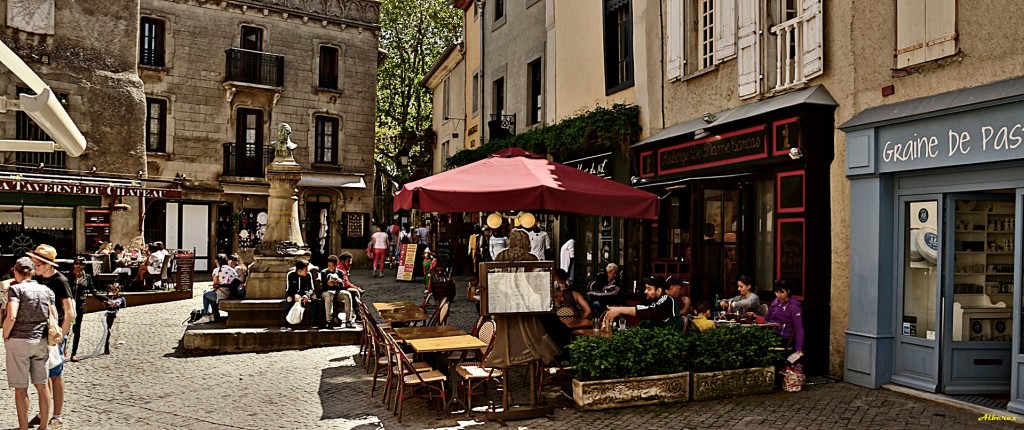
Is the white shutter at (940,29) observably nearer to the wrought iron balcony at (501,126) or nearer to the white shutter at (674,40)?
the white shutter at (674,40)

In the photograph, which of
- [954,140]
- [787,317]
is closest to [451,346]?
[787,317]

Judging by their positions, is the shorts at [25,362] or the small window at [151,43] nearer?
the shorts at [25,362]

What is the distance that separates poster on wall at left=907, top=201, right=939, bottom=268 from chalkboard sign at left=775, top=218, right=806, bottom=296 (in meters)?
1.19

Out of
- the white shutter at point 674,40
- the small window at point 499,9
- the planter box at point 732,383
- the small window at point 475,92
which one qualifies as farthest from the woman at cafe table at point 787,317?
the small window at point 475,92

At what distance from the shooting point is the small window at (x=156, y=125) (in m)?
24.5

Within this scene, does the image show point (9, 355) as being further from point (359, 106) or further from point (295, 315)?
point (359, 106)

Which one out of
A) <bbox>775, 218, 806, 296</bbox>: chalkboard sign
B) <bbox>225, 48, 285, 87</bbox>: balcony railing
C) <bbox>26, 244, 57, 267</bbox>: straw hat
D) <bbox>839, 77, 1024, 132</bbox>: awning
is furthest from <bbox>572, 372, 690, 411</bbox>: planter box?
<bbox>225, 48, 285, 87</bbox>: balcony railing

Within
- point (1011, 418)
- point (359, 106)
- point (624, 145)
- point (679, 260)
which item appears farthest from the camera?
point (359, 106)

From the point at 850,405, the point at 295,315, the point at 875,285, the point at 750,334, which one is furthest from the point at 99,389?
the point at 875,285

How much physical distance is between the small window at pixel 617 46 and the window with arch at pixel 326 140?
15317mm

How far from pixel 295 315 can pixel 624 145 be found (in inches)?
250

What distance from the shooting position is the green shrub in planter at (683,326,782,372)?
7672 millimetres

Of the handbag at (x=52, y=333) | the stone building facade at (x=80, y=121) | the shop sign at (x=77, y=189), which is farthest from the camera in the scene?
the stone building facade at (x=80, y=121)

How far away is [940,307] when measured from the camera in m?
7.73
